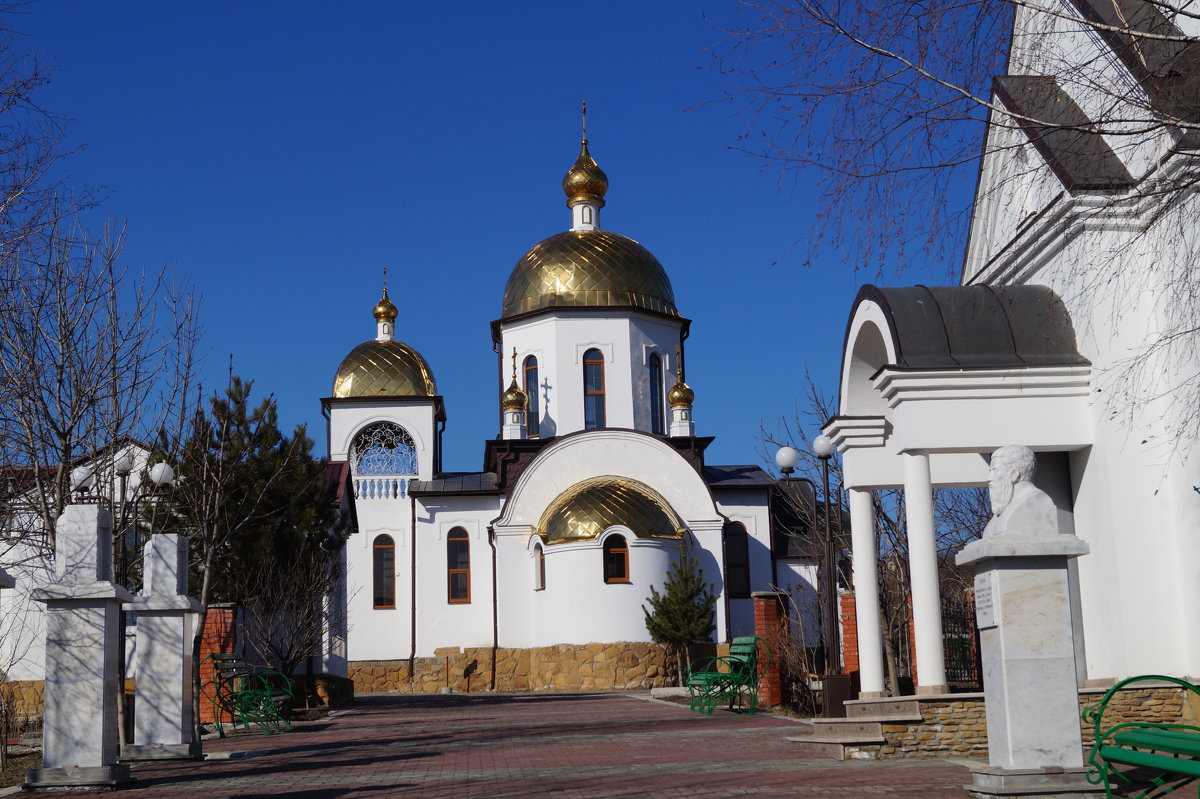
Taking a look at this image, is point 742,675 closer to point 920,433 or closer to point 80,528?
point 920,433

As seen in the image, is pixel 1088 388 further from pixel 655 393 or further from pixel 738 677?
pixel 655 393

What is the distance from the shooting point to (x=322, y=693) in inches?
1006

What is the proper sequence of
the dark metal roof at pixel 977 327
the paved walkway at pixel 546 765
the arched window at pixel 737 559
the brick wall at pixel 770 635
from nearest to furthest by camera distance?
1. the paved walkway at pixel 546 765
2. the dark metal roof at pixel 977 327
3. the brick wall at pixel 770 635
4. the arched window at pixel 737 559

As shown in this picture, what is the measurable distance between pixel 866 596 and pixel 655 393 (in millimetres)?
25081

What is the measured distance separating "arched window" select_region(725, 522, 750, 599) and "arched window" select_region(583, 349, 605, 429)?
5.17 metres

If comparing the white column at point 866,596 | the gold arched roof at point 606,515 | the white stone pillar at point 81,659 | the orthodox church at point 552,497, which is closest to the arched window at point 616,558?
the orthodox church at point 552,497

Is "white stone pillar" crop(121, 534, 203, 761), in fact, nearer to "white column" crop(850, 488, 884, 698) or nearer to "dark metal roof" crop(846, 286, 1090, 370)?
"white column" crop(850, 488, 884, 698)

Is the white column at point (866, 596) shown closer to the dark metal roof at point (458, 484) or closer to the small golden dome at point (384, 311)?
the dark metal roof at point (458, 484)

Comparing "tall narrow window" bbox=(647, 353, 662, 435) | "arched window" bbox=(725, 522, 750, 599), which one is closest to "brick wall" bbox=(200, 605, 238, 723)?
"arched window" bbox=(725, 522, 750, 599)

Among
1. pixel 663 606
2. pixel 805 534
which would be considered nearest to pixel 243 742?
pixel 663 606

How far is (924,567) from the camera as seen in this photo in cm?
1247

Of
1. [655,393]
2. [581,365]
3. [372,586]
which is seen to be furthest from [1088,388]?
[372,586]

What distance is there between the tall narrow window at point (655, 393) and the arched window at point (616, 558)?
6926 mm

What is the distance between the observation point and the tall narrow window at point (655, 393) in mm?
38844
